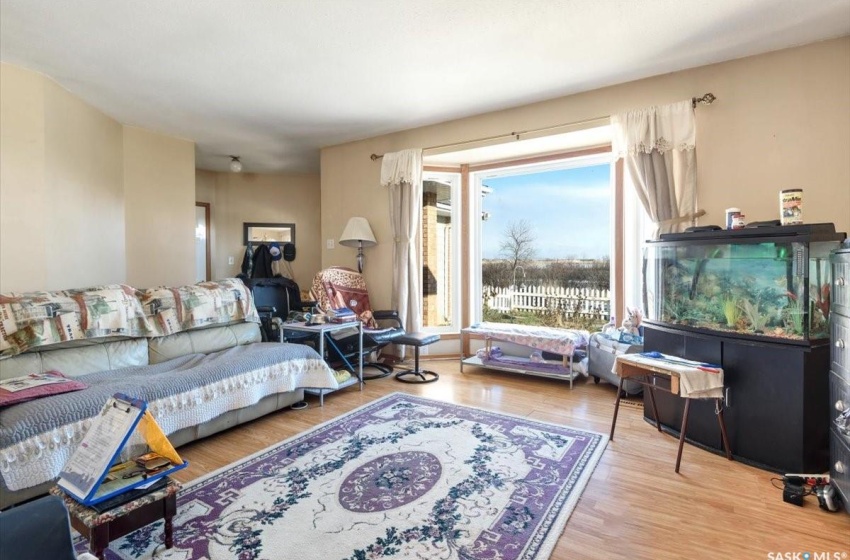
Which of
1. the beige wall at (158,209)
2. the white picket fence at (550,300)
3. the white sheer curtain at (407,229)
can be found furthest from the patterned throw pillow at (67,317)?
the white picket fence at (550,300)

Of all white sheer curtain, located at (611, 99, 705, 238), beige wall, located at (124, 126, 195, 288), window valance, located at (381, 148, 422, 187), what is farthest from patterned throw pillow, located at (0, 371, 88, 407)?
white sheer curtain, located at (611, 99, 705, 238)

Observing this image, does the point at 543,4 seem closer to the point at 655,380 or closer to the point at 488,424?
the point at 655,380

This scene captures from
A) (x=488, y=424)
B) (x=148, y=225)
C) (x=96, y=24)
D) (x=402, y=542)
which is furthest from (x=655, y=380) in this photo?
(x=148, y=225)

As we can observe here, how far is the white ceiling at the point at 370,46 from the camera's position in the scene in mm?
2348

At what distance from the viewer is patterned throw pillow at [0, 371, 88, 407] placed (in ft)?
6.18

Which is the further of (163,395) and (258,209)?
(258,209)

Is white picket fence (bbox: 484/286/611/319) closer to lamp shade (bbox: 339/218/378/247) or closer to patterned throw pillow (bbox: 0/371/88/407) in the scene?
lamp shade (bbox: 339/218/378/247)

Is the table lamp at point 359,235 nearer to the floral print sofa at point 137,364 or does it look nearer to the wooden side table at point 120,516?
the floral print sofa at point 137,364

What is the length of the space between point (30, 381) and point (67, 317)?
53 cm

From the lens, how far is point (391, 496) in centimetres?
192

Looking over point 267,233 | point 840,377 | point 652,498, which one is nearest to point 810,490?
point 840,377

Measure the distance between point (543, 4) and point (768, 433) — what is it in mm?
2664

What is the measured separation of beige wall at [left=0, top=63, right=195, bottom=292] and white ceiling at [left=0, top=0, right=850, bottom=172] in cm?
26

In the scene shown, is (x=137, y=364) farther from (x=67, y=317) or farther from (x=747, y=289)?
(x=747, y=289)
